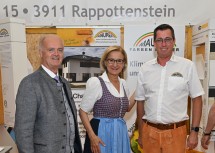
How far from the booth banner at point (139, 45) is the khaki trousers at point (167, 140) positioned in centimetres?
96

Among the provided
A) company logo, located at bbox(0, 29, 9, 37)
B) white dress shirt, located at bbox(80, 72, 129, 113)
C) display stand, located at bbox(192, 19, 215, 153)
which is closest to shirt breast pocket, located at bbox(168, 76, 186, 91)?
white dress shirt, located at bbox(80, 72, 129, 113)

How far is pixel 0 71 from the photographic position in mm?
3010

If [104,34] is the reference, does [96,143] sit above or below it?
below

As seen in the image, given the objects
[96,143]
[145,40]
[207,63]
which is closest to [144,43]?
[145,40]

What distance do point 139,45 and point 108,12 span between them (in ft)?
1.78

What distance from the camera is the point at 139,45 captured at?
10.1 feet

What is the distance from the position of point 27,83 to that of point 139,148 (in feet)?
5.27

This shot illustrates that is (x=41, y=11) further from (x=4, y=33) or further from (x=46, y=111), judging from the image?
(x=46, y=111)

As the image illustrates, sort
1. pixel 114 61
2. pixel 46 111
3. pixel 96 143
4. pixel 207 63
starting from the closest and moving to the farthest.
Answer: pixel 46 111, pixel 96 143, pixel 114 61, pixel 207 63

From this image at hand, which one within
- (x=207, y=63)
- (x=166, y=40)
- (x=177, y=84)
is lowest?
(x=177, y=84)

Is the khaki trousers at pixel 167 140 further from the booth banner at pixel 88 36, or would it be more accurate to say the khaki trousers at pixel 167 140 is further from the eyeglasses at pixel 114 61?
the booth banner at pixel 88 36

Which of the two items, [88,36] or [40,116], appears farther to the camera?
[88,36]

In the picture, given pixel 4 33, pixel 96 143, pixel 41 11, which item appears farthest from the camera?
pixel 41 11

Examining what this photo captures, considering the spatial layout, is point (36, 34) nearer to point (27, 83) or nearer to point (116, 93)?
point (116, 93)
